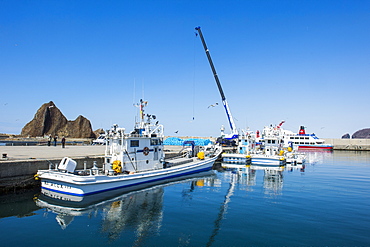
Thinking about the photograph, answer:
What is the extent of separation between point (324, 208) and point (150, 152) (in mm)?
13120

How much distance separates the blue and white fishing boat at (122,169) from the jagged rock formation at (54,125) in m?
79.4

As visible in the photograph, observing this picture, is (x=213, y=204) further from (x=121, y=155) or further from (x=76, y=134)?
(x=76, y=134)

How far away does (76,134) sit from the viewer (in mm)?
93875

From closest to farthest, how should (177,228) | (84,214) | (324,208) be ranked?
(177,228)
(84,214)
(324,208)

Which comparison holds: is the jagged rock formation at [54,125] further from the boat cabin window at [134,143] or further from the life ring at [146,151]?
the boat cabin window at [134,143]

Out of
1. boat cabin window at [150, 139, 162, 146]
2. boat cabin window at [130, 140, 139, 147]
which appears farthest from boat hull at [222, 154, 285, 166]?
boat cabin window at [130, 140, 139, 147]

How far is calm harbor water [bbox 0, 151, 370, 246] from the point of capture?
10164mm

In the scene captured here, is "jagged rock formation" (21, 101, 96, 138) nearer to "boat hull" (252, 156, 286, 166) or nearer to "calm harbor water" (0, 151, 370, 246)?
"boat hull" (252, 156, 286, 166)

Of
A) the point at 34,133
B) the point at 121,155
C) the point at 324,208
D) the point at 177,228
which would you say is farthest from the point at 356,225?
the point at 34,133

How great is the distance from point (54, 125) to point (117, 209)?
9311 cm

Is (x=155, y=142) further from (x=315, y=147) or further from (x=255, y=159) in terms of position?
(x=315, y=147)

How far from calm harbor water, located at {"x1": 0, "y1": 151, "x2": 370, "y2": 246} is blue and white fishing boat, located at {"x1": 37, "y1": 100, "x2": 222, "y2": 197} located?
109 cm

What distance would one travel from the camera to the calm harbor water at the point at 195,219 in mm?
10164

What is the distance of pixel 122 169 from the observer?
61.2 feet
